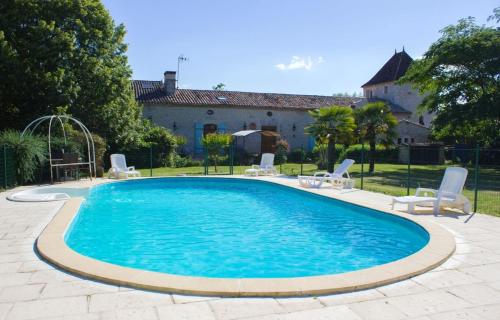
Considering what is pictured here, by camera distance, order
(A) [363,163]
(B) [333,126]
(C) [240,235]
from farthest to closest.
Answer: (B) [333,126], (A) [363,163], (C) [240,235]

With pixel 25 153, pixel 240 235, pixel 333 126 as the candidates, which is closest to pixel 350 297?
pixel 240 235

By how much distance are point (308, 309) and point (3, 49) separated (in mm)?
16055

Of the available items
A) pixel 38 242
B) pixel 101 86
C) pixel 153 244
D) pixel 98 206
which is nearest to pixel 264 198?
pixel 98 206

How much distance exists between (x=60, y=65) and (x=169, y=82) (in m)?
11.5

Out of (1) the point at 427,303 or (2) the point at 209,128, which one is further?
(2) the point at 209,128

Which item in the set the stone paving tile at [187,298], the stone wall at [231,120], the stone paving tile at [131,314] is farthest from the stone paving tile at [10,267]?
the stone wall at [231,120]

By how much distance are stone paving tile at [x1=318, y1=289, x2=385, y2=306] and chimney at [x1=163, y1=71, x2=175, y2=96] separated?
84.4 ft

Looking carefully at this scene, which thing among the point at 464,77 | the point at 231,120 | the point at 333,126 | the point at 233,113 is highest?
the point at 464,77

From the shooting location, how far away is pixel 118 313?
3.27m

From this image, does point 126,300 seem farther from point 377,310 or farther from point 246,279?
point 377,310

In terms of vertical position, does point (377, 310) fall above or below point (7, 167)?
below

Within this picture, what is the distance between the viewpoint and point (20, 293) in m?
3.71

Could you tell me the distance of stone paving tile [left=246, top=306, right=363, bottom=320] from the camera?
10.6ft

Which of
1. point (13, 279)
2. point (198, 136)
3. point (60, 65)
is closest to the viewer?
point (13, 279)
